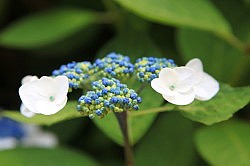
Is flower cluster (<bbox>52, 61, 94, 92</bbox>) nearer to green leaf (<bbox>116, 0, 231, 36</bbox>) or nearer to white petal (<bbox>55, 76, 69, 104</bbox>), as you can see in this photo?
white petal (<bbox>55, 76, 69, 104</bbox>)

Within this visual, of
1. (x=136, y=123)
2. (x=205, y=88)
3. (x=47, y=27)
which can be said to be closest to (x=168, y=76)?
(x=205, y=88)

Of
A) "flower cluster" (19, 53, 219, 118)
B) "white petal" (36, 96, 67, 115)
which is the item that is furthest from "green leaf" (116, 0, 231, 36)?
"white petal" (36, 96, 67, 115)

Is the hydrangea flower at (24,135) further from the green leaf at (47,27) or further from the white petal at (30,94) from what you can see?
the white petal at (30,94)

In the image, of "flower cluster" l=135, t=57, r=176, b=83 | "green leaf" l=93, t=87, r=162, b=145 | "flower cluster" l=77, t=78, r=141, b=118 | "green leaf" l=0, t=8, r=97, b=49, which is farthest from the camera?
"green leaf" l=0, t=8, r=97, b=49

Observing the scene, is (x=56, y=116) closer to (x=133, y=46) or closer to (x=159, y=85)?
(x=159, y=85)

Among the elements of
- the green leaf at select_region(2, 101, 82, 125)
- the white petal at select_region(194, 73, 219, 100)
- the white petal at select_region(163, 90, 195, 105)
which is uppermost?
the white petal at select_region(163, 90, 195, 105)

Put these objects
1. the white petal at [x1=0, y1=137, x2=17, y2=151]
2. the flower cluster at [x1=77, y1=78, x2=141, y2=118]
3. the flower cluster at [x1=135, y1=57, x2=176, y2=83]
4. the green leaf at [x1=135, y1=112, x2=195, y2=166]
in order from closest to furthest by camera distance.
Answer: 1. the flower cluster at [x1=77, y1=78, x2=141, y2=118]
2. the flower cluster at [x1=135, y1=57, x2=176, y2=83]
3. the green leaf at [x1=135, y1=112, x2=195, y2=166]
4. the white petal at [x1=0, y1=137, x2=17, y2=151]
